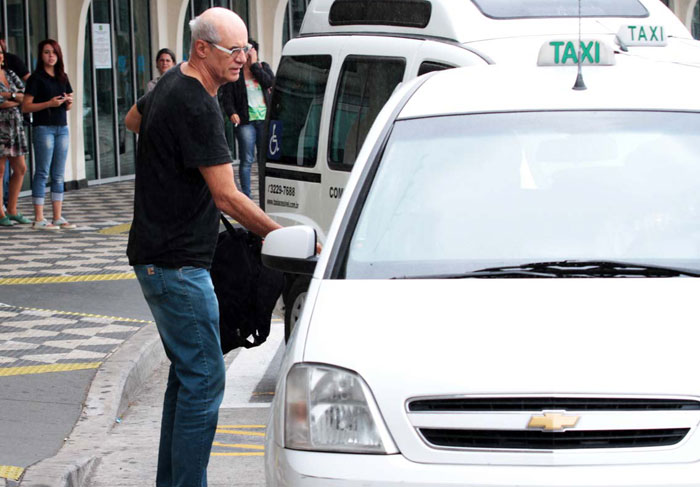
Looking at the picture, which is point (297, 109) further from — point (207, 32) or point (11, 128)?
point (11, 128)

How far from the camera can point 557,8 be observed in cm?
788

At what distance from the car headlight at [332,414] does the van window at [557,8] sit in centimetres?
458

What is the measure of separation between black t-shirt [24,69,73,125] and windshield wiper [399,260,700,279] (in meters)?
9.94

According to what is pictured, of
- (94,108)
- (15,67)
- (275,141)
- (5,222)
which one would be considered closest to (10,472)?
(275,141)

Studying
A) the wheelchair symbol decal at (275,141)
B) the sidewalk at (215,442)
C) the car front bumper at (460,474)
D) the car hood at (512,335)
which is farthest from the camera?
the wheelchair symbol decal at (275,141)

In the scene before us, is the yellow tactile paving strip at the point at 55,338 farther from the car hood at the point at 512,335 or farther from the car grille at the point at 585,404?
the car grille at the point at 585,404

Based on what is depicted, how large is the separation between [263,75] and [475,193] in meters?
10.3

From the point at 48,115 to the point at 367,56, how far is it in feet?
21.3

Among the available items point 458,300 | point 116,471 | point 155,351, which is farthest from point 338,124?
point 458,300

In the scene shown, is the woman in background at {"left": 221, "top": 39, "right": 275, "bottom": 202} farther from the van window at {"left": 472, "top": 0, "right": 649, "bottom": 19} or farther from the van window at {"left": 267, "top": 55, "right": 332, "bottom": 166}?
the van window at {"left": 472, "top": 0, "right": 649, "bottom": 19}

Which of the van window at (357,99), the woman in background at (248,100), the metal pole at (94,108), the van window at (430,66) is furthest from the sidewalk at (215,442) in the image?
the metal pole at (94,108)

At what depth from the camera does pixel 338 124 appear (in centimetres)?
760

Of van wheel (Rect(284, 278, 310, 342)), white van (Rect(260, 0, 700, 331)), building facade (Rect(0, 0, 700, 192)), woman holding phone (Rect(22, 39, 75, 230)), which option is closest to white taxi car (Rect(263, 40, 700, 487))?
van wheel (Rect(284, 278, 310, 342))

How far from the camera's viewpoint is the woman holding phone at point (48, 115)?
43.0 ft
